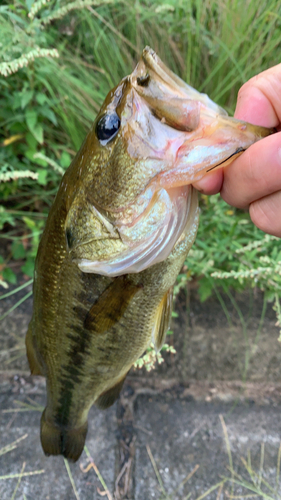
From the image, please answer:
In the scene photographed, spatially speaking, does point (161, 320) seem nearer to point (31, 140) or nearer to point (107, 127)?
point (107, 127)

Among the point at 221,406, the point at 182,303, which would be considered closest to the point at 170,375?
the point at 221,406

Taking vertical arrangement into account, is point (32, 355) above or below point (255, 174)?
below

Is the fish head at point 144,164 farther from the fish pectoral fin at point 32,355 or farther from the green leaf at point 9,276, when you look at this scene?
the green leaf at point 9,276

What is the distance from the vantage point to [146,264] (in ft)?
2.85

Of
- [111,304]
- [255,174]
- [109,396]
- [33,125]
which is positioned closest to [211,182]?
[255,174]

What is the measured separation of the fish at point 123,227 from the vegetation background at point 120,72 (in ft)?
1.74

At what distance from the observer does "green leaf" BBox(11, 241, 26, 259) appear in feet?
6.66

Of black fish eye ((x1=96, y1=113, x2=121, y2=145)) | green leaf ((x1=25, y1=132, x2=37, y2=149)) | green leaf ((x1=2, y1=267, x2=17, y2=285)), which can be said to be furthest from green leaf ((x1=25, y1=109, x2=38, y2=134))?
black fish eye ((x1=96, y1=113, x2=121, y2=145))

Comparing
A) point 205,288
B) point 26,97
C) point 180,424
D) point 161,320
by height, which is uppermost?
point 26,97

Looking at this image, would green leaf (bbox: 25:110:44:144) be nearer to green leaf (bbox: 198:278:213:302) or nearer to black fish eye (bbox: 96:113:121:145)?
black fish eye (bbox: 96:113:121:145)

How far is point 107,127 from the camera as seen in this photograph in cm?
79

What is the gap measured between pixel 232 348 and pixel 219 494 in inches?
26.7

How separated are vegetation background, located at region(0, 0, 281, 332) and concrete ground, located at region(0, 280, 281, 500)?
0.25 metres

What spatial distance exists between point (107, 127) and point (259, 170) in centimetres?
39
